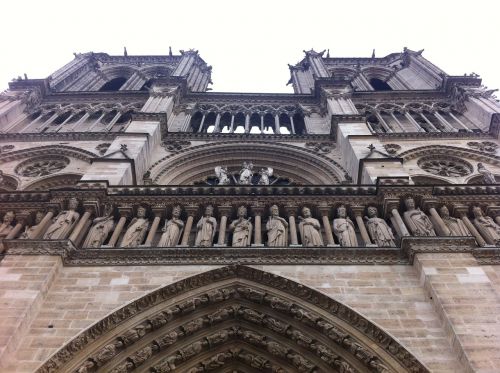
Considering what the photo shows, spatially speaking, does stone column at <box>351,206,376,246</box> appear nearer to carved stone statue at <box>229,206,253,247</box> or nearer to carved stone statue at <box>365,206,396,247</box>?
carved stone statue at <box>365,206,396,247</box>

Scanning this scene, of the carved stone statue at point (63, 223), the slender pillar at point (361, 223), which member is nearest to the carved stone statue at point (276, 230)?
the slender pillar at point (361, 223)

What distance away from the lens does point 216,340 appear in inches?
320

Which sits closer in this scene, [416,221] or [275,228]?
[416,221]

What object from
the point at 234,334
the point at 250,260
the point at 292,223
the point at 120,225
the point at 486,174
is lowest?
the point at 234,334

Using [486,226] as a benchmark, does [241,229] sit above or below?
below

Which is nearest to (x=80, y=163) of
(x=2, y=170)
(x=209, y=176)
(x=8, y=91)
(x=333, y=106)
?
(x=2, y=170)

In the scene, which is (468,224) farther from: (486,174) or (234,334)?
(234,334)

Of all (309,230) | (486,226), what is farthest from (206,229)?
(486,226)

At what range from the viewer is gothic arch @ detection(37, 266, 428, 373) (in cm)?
719

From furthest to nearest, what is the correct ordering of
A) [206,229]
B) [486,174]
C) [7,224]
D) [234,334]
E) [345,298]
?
[486,174], [7,224], [206,229], [234,334], [345,298]

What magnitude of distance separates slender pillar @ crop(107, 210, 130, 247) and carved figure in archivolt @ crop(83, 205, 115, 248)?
143 millimetres

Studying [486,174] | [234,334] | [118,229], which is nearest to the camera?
[234,334]

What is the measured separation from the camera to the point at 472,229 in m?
10.1

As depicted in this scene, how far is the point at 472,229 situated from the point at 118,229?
698 centimetres
